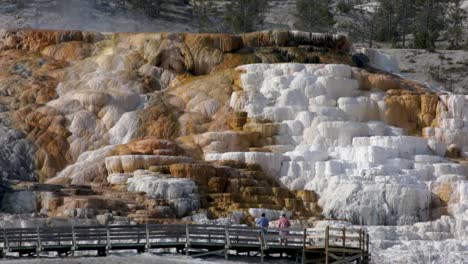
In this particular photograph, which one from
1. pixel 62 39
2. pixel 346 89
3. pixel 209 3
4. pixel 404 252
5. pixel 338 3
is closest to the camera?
pixel 404 252

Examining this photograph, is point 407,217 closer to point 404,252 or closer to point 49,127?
point 404,252

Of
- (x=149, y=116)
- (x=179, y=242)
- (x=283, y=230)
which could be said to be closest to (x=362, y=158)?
(x=149, y=116)

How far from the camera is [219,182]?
40.6 meters

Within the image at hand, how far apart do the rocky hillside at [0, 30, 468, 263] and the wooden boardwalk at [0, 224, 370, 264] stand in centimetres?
346

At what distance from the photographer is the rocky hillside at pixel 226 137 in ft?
128

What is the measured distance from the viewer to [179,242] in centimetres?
3269

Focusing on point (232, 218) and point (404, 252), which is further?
point (232, 218)

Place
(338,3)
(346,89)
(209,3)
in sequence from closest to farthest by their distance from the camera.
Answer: (346,89) < (209,3) < (338,3)

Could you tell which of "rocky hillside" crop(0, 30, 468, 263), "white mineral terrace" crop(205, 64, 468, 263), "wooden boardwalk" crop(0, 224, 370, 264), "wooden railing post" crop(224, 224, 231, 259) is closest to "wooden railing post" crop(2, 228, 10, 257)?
"wooden boardwalk" crop(0, 224, 370, 264)

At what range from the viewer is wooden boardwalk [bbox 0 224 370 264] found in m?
32.2

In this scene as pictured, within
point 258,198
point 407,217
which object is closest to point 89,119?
point 258,198

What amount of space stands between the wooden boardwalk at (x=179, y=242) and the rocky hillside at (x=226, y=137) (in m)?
3.46

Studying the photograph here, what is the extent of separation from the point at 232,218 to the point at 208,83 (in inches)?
379

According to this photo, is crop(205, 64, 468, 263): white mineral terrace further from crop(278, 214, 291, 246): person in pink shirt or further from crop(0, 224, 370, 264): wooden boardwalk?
crop(0, 224, 370, 264): wooden boardwalk
